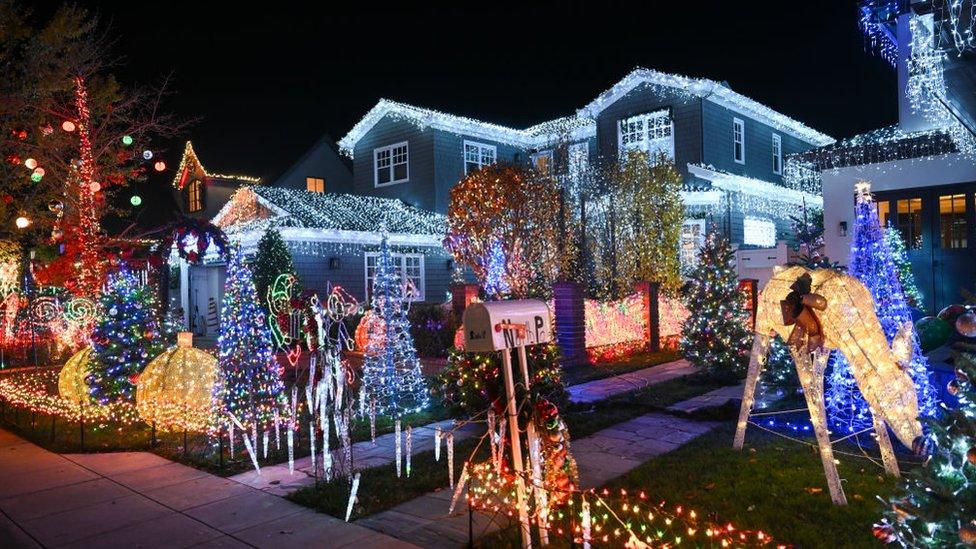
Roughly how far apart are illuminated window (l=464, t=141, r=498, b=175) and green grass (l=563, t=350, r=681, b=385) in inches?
470

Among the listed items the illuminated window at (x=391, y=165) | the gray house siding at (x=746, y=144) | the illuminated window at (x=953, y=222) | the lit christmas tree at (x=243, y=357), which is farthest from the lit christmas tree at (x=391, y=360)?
the illuminated window at (x=391, y=165)

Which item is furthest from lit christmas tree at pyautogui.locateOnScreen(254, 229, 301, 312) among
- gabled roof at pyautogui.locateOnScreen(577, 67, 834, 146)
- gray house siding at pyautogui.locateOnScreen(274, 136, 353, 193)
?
gray house siding at pyautogui.locateOnScreen(274, 136, 353, 193)

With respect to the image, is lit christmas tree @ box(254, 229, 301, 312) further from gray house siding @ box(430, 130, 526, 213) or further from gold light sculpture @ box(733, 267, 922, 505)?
gold light sculpture @ box(733, 267, 922, 505)

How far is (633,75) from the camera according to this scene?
2214 cm

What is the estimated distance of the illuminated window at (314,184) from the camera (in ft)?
108

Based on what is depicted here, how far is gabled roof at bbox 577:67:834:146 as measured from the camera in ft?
67.8

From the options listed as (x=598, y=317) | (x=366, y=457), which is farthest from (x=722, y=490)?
(x=598, y=317)

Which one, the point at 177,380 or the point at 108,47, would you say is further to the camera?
the point at 108,47

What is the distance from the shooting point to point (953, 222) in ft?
45.7

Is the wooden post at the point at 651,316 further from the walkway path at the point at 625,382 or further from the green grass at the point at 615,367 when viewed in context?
the walkway path at the point at 625,382

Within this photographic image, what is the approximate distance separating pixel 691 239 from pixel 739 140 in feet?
13.9

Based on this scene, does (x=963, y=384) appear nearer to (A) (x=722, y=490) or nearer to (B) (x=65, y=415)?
(A) (x=722, y=490)

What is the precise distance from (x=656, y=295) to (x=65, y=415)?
41.0ft

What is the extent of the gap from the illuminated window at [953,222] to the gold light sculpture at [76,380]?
16.5 metres
